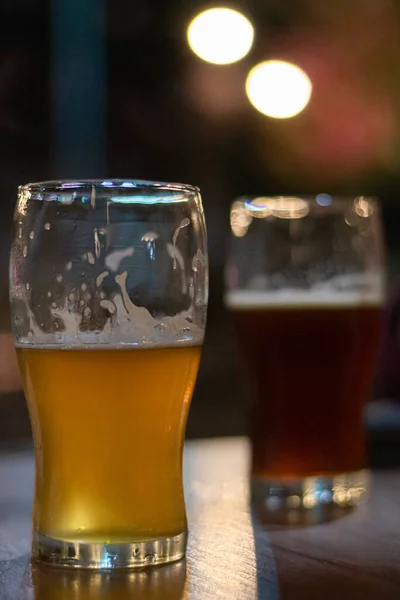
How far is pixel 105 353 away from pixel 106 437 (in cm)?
7

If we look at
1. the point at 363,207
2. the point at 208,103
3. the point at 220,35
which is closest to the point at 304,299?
the point at 363,207

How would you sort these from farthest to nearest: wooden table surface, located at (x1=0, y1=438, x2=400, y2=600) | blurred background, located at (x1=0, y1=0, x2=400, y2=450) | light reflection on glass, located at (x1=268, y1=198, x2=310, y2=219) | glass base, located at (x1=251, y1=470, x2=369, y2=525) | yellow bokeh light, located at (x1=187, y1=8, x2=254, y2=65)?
blurred background, located at (x1=0, y1=0, x2=400, y2=450), yellow bokeh light, located at (x1=187, y1=8, x2=254, y2=65), light reflection on glass, located at (x1=268, y1=198, x2=310, y2=219), glass base, located at (x1=251, y1=470, x2=369, y2=525), wooden table surface, located at (x1=0, y1=438, x2=400, y2=600)

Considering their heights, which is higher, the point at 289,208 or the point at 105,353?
the point at 289,208

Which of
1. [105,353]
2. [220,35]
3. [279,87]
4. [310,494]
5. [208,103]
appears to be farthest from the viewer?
[208,103]

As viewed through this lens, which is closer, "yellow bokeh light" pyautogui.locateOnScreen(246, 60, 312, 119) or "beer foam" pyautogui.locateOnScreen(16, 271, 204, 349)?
"beer foam" pyautogui.locateOnScreen(16, 271, 204, 349)

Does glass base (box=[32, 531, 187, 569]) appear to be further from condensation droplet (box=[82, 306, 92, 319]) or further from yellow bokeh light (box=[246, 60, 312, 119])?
yellow bokeh light (box=[246, 60, 312, 119])

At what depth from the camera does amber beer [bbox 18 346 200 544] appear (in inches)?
32.3

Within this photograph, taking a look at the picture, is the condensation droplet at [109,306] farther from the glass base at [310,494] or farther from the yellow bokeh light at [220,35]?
the yellow bokeh light at [220,35]

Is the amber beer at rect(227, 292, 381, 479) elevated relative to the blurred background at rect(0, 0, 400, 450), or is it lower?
lower

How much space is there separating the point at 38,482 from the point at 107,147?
2950 millimetres

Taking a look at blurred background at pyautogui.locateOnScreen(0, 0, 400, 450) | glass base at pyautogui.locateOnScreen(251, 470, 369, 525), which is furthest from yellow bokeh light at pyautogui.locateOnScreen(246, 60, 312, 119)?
glass base at pyautogui.locateOnScreen(251, 470, 369, 525)

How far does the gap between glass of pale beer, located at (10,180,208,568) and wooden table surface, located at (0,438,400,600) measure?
38 millimetres

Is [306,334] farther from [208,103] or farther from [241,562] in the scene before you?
[208,103]

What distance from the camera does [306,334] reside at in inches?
47.3
